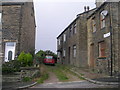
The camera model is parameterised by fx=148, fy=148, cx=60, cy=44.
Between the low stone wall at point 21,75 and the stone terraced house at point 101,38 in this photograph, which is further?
A: the stone terraced house at point 101,38

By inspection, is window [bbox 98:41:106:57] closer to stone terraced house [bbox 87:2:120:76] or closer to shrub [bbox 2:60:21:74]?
stone terraced house [bbox 87:2:120:76]

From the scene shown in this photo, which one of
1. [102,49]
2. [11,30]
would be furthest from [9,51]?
[102,49]

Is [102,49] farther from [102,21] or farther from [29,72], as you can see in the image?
[29,72]

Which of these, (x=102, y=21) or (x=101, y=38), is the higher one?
(x=102, y=21)

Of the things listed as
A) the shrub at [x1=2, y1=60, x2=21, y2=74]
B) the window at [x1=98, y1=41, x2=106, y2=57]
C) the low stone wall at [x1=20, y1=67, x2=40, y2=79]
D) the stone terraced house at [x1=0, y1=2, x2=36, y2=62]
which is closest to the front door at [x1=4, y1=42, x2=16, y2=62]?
the stone terraced house at [x1=0, y1=2, x2=36, y2=62]

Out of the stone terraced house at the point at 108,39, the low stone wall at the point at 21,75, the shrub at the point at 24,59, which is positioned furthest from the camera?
the shrub at the point at 24,59

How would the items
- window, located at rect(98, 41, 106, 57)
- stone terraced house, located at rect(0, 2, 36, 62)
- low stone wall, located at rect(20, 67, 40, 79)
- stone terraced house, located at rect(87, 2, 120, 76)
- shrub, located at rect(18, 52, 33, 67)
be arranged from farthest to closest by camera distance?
stone terraced house, located at rect(0, 2, 36, 62) → window, located at rect(98, 41, 106, 57) → shrub, located at rect(18, 52, 33, 67) → stone terraced house, located at rect(87, 2, 120, 76) → low stone wall, located at rect(20, 67, 40, 79)

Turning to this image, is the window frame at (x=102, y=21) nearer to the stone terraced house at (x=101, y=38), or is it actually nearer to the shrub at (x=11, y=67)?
the stone terraced house at (x=101, y=38)

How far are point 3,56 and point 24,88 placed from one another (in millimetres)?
7799

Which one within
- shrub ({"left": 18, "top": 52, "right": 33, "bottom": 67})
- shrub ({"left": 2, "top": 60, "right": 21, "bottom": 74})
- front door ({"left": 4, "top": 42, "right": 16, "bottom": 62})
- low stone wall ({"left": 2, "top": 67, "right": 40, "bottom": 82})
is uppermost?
front door ({"left": 4, "top": 42, "right": 16, "bottom": 62})

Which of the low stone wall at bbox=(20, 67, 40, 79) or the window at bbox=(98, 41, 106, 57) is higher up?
the window at bbox=(98, 41, 106, 57)

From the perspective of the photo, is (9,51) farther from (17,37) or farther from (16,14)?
(16,14)

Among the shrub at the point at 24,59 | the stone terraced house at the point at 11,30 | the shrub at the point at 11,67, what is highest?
the stone terraced house at the point at 11,30

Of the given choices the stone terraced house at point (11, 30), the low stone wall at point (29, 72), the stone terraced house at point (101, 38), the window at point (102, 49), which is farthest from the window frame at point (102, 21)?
the stone terraced house at point (11, 30)
